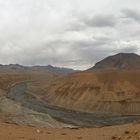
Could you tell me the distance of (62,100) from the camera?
73.8m

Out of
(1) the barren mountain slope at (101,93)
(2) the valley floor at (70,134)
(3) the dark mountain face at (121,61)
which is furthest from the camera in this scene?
Result: (3) the dark mountain face at (121,61)

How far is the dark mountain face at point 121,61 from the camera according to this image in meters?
153

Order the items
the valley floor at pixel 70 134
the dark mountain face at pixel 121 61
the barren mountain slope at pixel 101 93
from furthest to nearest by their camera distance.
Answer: the dark mountain face at pixel 121 61 < the barren mountain slope at pixel 101 93 < the valley floor at pixel 70 134

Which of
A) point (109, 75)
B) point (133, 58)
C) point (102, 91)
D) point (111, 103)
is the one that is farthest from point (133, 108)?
point (133, 58)

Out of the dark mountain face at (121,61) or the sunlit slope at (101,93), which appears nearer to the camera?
the sunlit slope at (101,93)

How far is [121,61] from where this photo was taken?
160m

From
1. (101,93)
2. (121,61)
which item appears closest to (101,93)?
(101,93)

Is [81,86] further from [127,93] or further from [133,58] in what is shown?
[133,58]

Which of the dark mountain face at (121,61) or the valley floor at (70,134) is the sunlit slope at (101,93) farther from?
the dark mountain face at (121,61)

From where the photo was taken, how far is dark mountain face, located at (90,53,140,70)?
15288 cm

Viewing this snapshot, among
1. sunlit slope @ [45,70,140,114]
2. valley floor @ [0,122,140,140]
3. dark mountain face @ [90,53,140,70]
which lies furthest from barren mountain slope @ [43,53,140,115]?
dark mountain face @ [90,53,140,70]

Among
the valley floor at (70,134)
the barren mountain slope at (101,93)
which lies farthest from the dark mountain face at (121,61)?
the valley floor at (70,134)

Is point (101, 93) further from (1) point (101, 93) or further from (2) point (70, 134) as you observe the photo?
(2) point (70, 134)

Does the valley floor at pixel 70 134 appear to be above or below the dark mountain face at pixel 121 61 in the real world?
below
